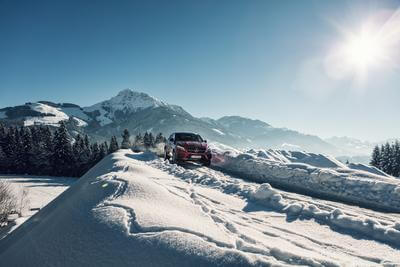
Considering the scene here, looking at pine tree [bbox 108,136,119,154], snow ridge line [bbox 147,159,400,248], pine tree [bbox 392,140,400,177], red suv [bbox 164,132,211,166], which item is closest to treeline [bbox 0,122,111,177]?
pine tree [bbox 108,136,119,154]

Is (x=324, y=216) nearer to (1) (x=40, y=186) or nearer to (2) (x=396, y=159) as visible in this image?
(1) (x=40, y=186)

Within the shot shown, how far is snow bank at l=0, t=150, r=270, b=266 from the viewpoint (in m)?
3.54

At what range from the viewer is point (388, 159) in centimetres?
5091

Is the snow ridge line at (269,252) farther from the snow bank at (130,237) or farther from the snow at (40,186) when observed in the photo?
the snow at (40,186)

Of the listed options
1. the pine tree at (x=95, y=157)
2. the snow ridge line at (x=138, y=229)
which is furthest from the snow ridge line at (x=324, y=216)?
the pine tree at (x=95, y=157)

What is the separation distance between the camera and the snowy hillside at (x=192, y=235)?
3.61 m

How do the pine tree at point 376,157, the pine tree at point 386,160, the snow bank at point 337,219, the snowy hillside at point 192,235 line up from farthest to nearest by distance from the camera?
the pine tree at point 376,157, the pine tree at point 386,160, the snow bank at point 337,219, the snowy hillside at point 192,235

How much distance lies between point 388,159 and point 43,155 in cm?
7033

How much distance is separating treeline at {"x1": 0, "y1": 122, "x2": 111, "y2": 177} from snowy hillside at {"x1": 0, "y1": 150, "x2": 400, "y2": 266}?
56205 mm

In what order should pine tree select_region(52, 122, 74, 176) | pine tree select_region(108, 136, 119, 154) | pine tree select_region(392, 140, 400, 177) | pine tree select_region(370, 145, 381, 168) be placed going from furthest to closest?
pine tree select_region(108, 136, 119, 154) < pine tree select_region(52, 122, 74, 176) < pine tree select_region(370, 145, 381, 168) < pine tree select_region(392, 140, 400, 177)

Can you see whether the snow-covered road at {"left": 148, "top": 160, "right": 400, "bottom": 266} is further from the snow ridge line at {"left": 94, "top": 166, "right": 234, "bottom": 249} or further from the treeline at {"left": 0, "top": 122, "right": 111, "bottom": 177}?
the treeline at {"left": 0, "top": 122, "right": 111, "bottom": 177}

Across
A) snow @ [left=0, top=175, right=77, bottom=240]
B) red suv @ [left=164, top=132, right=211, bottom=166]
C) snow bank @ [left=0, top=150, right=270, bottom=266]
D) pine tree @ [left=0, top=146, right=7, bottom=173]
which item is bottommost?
snow @ [left=0, top=175, right=77, bottom=240]

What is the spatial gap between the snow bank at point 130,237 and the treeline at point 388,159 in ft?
188

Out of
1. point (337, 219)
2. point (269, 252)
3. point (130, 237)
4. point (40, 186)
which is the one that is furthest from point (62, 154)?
point (269, 252)
